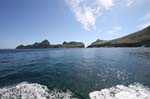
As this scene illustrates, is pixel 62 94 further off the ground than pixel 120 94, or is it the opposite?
pixel 62 94

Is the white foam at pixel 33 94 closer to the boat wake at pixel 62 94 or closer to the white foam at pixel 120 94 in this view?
the boat wake at pixel 62 94

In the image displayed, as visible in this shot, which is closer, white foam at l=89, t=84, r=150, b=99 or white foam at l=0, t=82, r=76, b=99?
white foam at l=0, t=82, r=76, b=99

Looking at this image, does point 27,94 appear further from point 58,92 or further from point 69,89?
point 69,89

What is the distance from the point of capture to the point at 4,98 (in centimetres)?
1231

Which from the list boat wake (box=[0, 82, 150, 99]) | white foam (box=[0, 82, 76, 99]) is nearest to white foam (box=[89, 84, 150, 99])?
boat wake (box=[0, 82, 150, 99])

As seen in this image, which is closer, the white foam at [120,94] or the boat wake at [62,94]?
the boat wake at [62,94]

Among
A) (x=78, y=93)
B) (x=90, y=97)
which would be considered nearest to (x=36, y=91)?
(x=78, y=93)

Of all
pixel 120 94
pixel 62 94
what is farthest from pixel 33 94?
pixel 120 94

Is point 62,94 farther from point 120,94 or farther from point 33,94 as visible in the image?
point 120,94

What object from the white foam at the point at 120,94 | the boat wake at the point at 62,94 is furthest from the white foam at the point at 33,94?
the white foam at the point at 120,94

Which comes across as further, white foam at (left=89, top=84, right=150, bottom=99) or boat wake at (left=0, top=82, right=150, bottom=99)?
white foam at (left=89, top=84, right=150, bottom=99)

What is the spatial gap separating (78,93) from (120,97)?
447cm

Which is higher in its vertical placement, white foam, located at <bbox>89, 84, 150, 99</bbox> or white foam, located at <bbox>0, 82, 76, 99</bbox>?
white foam, located at <bbox>0, 82, 76, 99</bbox>

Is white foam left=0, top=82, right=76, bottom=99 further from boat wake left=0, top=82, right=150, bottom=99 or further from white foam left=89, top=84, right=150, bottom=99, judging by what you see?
white foam left=89, top=84, right=150, bottom=99
